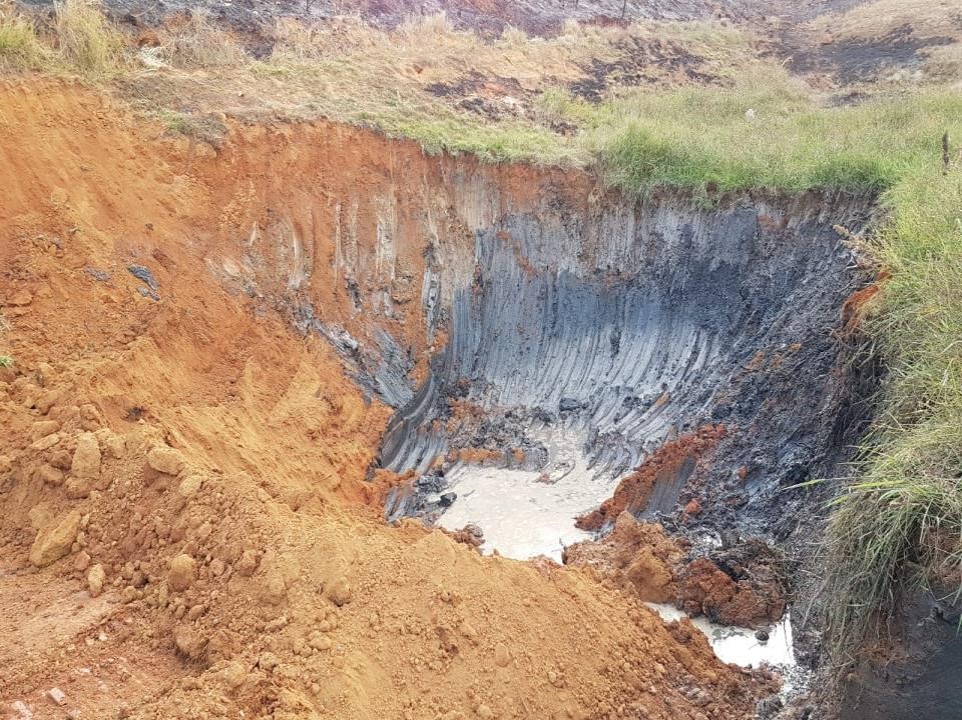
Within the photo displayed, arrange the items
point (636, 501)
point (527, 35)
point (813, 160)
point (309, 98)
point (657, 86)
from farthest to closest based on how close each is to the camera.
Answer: point (527, 35) → point (657, 86) → point (309, 98) → point (813, 160) → point (636, 501)

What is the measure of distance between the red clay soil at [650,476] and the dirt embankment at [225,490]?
1.83 meters

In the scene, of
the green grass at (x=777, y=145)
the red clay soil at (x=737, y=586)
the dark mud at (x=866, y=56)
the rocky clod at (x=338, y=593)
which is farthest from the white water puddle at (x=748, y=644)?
the dark mud at (x=866, y=56)

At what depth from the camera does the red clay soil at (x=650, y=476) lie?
7.35 m

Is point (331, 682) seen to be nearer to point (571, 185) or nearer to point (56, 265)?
point (56, 265)

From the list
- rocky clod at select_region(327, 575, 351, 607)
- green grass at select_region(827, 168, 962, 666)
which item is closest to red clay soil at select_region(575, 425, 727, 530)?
green grass at select_region(827, 168, 962, 666)

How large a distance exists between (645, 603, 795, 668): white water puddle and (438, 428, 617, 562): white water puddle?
1.54 meters

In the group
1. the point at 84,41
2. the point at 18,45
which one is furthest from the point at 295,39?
the point at 18,45

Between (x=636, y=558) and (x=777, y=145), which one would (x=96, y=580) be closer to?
(x=636, y=558)

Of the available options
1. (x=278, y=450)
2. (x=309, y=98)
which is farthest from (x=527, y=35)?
(x=278, y=450)

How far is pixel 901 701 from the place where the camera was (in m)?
4.00

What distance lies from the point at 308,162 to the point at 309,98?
130 cm

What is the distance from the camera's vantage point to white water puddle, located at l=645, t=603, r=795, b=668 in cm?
539

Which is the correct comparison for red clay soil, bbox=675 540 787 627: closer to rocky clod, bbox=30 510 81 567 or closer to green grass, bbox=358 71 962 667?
green grass, bbox=358 71 962 667

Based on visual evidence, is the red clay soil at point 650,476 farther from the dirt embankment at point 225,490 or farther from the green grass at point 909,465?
the green grass at point 909,465
